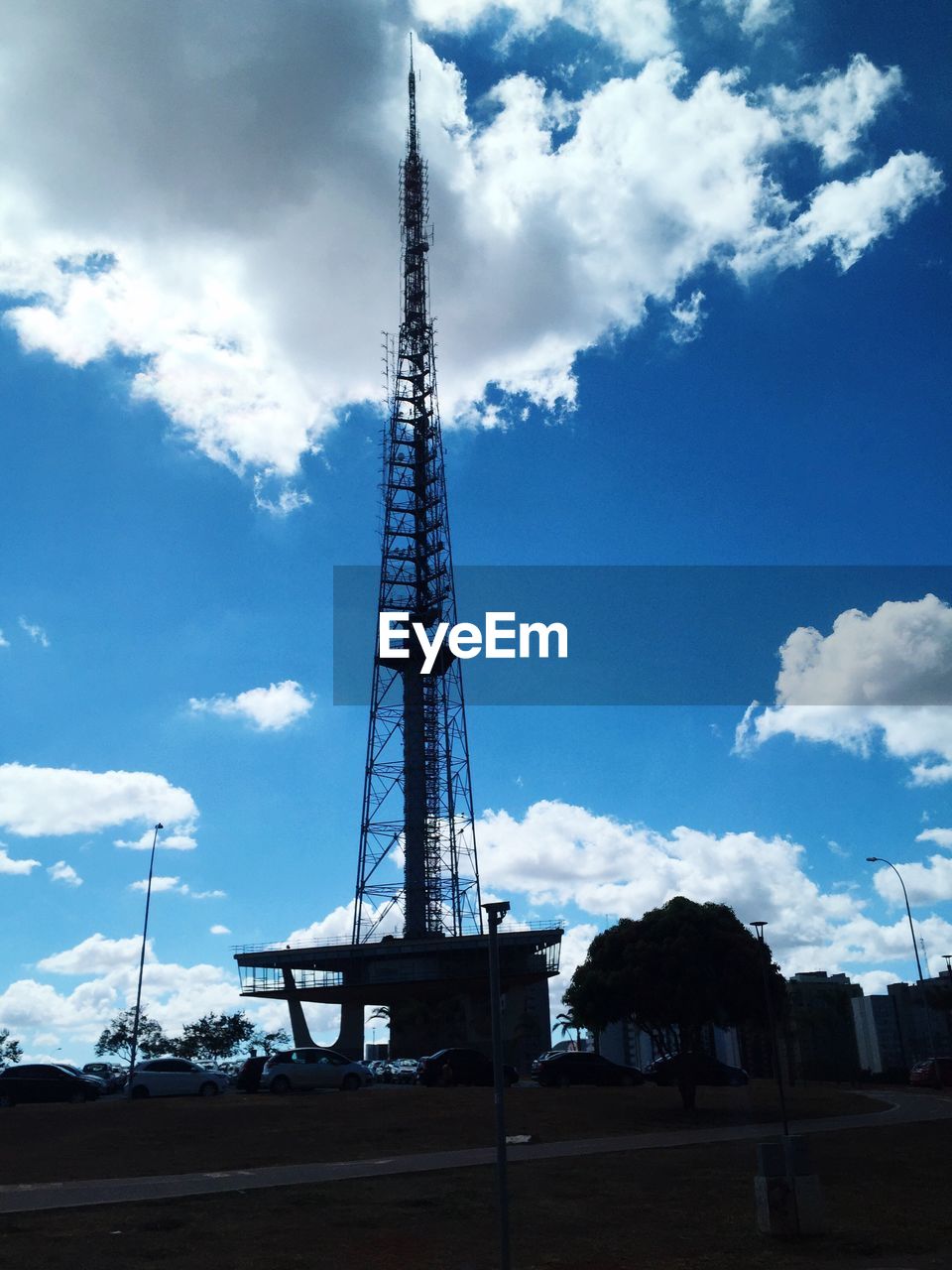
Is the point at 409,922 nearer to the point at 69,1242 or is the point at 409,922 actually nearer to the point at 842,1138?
the point at 842,1138

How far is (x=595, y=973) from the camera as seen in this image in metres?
39.4

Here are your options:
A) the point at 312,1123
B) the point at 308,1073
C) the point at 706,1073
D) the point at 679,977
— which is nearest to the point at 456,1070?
the point at 308,1073

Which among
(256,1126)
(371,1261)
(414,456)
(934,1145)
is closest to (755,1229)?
(371,1261)

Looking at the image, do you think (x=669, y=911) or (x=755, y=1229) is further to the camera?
(x=669, y=911)

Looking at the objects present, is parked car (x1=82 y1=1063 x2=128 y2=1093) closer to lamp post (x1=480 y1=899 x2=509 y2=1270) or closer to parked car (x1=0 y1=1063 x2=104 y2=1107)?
parked car (x1=0 y1=1063 x2=104 y2=1107)

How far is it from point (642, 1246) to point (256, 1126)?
16948 mm

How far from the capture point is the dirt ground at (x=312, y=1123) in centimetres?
2550

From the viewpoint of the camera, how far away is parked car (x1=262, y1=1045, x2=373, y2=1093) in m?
43.1

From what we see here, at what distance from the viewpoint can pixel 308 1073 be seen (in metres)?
43.7

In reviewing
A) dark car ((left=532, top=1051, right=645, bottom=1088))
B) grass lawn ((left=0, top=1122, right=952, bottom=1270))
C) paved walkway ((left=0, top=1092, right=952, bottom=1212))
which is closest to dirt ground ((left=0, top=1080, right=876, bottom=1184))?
paved walkway ((left=0, top=1092, right=952, bottom=1212))

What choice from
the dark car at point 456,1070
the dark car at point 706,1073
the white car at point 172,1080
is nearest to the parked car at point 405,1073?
the dark car at point 456,1070

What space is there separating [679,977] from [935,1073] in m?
22.3

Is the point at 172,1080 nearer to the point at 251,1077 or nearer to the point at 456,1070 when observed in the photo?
the point at 251,1077

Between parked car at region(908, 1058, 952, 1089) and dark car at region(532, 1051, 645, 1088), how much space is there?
51.9ft
